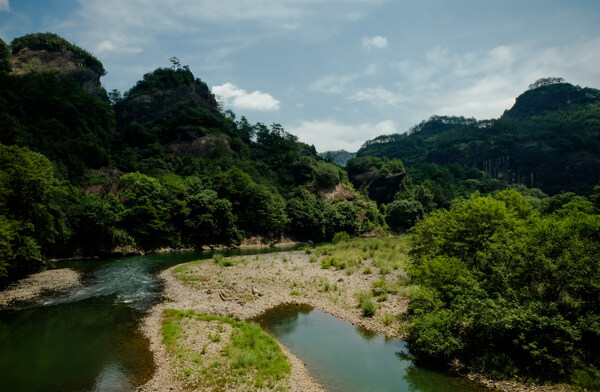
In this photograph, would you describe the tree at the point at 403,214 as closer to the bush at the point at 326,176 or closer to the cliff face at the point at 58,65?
the bush at the point at 326,176

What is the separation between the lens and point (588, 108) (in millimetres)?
187000

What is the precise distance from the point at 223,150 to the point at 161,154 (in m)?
20.9

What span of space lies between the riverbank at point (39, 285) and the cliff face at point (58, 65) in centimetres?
9609

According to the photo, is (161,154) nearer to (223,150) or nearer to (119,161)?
(119,161)

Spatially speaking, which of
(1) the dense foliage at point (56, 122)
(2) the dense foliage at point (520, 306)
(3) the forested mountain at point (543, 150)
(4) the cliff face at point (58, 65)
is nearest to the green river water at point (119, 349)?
(2) the dense foliage at point (520, 306)

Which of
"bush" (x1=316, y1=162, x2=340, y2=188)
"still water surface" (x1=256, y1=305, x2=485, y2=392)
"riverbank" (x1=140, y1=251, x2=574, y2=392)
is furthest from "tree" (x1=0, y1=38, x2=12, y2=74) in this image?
"still water surface" (x1=256, y1=305, x2=485, y2=392)

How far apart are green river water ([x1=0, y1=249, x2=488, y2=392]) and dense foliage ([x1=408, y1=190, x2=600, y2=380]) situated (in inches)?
79.0

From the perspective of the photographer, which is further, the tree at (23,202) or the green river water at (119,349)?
the tree at (23,202)

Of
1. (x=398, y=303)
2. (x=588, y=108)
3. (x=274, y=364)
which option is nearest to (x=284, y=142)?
(x=398, y=303)

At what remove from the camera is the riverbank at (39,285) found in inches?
1006

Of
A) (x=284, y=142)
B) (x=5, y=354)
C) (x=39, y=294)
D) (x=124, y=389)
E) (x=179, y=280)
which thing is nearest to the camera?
(x=124, y=389)

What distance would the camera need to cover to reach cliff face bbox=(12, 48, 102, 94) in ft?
346

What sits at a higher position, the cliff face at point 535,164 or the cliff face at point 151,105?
the cliff face at point 151,105

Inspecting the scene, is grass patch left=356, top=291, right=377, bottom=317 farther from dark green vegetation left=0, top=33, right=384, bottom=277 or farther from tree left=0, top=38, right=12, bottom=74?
tree left=0, top=38, right=12, bottom=74
